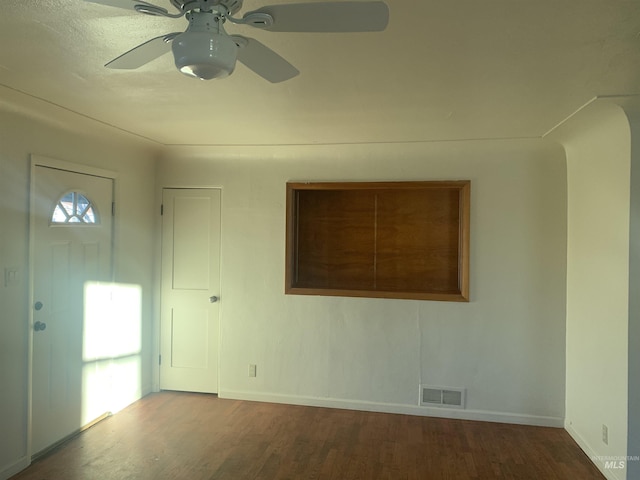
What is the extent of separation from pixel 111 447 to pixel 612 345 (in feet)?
11.4

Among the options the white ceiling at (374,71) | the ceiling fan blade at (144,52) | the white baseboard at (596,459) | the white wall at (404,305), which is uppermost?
the white ceiling at (374,71)

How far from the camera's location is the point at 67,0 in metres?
1.47

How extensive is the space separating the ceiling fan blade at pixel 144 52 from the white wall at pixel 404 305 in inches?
95.2

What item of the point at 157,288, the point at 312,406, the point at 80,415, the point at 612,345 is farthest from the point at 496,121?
the point at 80,415

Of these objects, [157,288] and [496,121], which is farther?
[157,288]

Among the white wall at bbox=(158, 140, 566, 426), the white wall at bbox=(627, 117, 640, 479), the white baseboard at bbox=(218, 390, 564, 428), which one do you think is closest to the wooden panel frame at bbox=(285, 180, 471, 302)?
the white wall at bbox=(158, 140, 566, 426)

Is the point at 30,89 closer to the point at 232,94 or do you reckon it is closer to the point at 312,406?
the point at 232,94

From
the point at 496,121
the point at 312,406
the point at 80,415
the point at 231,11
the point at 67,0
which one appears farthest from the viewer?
the point at 312,406

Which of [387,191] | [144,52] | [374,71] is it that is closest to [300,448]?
[387,191]

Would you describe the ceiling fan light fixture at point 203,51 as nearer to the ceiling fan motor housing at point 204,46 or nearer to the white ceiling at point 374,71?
the ceiling fan motor housing at point 204,46

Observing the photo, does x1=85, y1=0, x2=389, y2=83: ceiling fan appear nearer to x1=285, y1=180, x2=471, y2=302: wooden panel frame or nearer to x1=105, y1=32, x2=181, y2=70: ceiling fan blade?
x1=105, y1=32, x2=181, y2=70: ceiling fan blade

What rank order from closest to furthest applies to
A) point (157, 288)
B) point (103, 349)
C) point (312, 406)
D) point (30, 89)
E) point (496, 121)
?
point (30, 89), point (496, 121), point (103, 349), point (312, 406), point (157, 288)

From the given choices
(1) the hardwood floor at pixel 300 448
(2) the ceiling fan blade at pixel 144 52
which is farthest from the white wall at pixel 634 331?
(2) the ceiling fan blade at pixel 144 52

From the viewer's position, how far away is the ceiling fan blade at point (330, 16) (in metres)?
1.19
